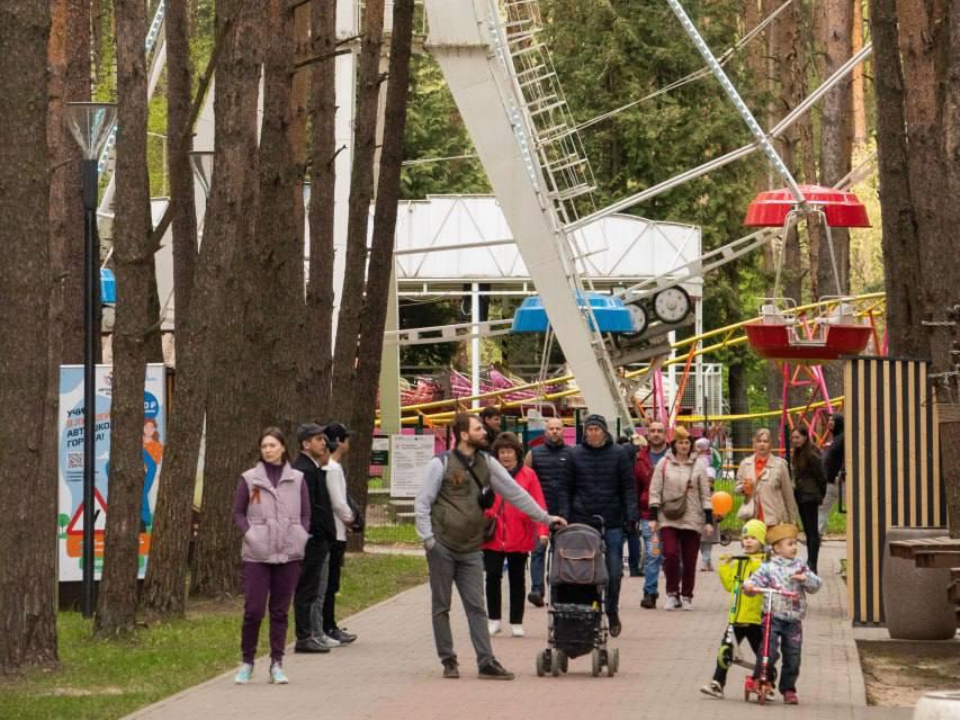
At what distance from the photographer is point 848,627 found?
1881cm

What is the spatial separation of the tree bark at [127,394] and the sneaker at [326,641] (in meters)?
1.52

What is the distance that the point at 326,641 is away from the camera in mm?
16781

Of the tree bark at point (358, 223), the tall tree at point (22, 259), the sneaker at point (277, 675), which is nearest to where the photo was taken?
the tall tree at point (22, 259)

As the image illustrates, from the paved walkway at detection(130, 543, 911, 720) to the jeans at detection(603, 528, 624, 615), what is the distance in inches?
14.7

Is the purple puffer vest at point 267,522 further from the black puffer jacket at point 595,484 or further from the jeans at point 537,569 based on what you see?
the jeans at point 537,569

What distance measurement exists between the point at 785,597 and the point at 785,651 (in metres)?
0.35

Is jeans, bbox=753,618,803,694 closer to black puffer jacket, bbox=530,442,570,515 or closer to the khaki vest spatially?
the khaki vest

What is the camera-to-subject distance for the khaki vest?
14.6m

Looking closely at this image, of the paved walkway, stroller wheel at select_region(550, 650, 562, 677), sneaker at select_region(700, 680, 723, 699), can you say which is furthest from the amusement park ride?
sneaker at select_region(700, 680, 723, 699)

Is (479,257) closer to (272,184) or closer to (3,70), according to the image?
(272,184)

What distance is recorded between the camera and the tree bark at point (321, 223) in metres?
25.0

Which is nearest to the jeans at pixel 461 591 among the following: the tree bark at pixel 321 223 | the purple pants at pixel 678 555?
the purple pants at pixel 678 555

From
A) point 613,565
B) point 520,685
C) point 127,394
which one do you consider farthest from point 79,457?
point 520,685

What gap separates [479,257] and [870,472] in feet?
117
